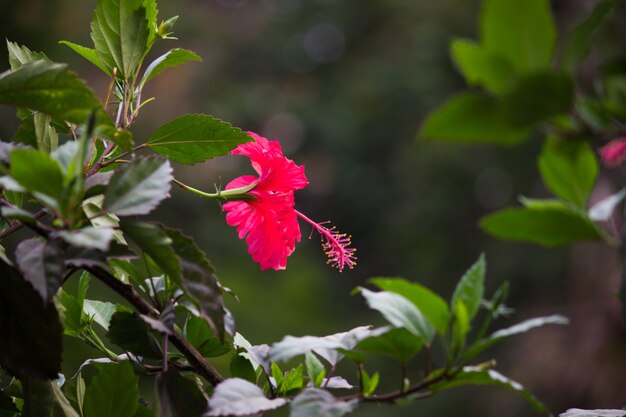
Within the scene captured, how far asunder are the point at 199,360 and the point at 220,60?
22.4 feet

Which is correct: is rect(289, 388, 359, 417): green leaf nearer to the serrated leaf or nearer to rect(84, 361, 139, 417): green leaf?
the serrated leaf

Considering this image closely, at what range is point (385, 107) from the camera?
6477 millimetres

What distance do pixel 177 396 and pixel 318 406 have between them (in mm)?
99

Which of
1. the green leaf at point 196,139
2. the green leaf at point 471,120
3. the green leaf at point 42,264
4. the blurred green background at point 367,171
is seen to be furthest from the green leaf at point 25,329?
the blurred green background at point 367,171

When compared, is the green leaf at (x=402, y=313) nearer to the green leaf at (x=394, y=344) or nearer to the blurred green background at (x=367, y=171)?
the green leaf at (x=394, y=344)

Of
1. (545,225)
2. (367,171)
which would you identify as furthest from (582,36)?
(367,171)

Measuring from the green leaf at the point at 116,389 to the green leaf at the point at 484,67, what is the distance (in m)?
0.29

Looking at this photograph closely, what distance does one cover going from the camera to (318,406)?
0.41 metres

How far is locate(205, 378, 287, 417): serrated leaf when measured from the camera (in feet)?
1.31

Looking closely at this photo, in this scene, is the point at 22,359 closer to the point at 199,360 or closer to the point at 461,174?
the point at 199,360

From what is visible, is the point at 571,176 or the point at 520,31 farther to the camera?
the point at 571,176

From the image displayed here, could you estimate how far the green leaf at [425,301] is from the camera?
1.33 feet

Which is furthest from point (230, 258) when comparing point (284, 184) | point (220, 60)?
point (284, 184)

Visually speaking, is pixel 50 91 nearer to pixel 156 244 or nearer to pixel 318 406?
pixel 156 244
